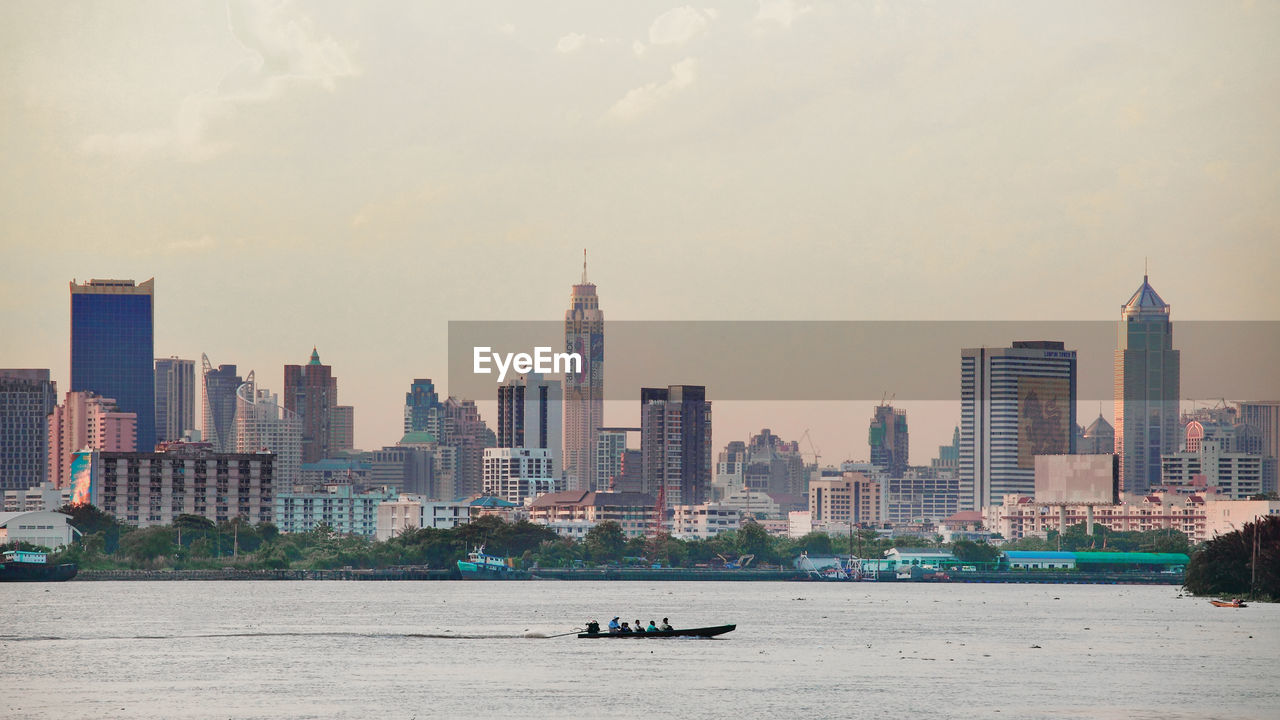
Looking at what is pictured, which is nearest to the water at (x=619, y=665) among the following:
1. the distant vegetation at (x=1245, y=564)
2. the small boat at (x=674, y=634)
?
the small boat at (x=674, y=634)

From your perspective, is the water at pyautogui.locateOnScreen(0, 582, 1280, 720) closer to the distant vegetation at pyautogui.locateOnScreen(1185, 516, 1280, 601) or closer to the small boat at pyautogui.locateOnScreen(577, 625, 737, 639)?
the small boat at pyautogui.locateOnScreen(577, 625, 737, 639)

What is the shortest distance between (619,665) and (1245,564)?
90.9m

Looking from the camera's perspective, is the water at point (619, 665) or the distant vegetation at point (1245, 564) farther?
the distant vegetation at point (1245, 564)

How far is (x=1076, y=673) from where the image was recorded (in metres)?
109

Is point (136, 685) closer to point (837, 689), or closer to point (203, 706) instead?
point (203, 706)

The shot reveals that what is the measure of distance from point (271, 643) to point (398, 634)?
11450mm

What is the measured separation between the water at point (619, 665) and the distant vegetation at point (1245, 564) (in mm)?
7327

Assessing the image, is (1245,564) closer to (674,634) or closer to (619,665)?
(674,634)

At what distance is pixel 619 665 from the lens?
11031cm

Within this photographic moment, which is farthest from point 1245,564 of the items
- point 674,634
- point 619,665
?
point 619,665

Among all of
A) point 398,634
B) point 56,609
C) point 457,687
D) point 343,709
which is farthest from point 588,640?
point 56,609

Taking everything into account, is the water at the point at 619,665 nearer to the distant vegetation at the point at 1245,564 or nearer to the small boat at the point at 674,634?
the small boat at the point at 674,634

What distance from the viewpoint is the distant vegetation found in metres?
174

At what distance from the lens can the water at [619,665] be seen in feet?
300
